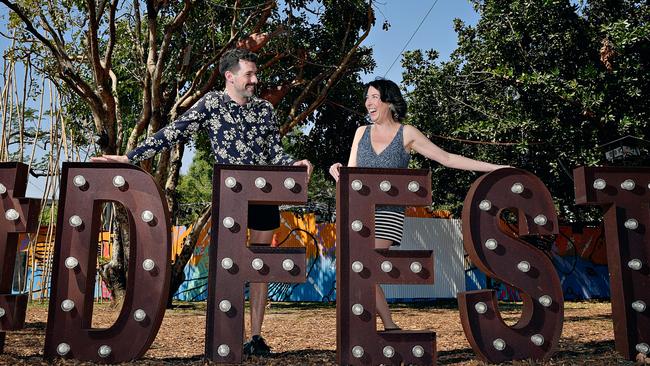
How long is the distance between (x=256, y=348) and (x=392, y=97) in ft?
6.62

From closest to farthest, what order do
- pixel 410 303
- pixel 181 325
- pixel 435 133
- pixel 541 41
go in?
pixel 181 325 → pixel 541 41 → pixel 435 133 → pixel 410 303

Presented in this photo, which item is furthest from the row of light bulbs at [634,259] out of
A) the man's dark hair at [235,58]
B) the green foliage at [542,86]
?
the green foliage at [542,86]

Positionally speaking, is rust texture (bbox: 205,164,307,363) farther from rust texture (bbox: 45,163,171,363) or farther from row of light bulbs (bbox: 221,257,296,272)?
rust texture (bbox: 45,163,171,363)

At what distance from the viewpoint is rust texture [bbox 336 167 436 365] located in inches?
123

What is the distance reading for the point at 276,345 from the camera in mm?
4547

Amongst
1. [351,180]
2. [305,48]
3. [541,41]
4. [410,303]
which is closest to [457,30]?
[541,41]

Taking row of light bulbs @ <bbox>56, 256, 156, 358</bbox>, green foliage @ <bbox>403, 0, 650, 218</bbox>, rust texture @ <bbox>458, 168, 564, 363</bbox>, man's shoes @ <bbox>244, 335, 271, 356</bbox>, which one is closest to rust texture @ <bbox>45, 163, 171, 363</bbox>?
row of light bulbs @ <bbox>56, 256, 156, 358</bbox>

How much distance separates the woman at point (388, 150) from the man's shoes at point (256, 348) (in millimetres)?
843

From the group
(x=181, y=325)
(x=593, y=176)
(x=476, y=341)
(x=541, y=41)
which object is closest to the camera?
(x=476, y=341)

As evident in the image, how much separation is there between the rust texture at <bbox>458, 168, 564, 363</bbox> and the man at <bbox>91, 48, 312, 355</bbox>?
4.35ft

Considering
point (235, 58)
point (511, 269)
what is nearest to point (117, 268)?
point (235, 58)

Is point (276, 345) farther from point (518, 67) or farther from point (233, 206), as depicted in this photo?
point (518, 67)

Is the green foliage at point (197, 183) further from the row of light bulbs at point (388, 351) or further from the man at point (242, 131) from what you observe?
the row of light bulbs at point (388, 351)

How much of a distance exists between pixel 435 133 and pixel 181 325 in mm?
7523
